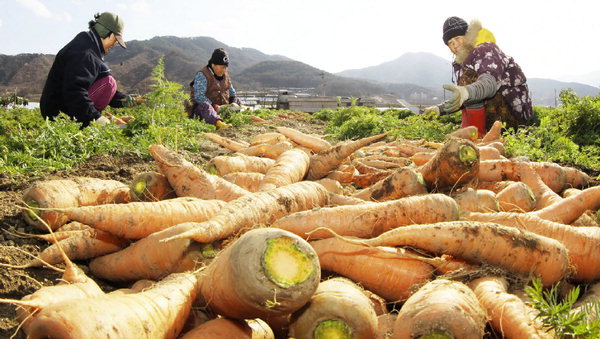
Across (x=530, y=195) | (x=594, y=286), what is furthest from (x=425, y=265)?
(x=530, y=195)

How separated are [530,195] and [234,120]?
26.5 feet

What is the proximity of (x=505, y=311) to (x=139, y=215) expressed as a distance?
222 cm

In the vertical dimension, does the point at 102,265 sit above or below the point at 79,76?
below

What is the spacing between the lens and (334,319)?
5.55 ft

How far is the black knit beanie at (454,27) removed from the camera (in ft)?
22.8

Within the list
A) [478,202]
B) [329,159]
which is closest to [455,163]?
[478,202]

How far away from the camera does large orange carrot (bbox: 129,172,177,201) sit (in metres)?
3.16

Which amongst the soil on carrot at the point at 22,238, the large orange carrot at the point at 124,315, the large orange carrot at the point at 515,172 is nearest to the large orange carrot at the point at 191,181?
the soil on carrot at the point at 22,238

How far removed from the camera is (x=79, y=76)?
6629 mm

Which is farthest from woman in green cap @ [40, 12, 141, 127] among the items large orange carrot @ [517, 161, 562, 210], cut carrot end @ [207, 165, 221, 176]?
large orange carrot @ [517, 161, 562, 210]

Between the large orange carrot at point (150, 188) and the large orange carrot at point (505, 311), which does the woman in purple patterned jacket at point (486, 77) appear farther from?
the large orange carrot at point (505, 311)

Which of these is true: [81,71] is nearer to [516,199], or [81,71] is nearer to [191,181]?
[191,181]

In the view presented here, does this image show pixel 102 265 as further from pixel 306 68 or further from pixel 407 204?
pixel 306 68

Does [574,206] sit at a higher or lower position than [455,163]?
lower
